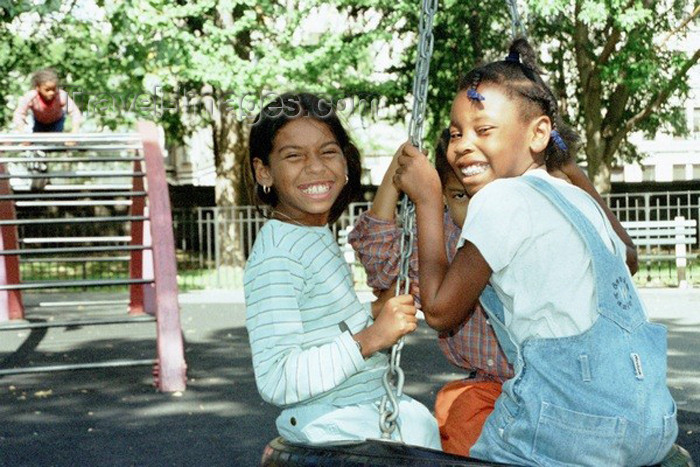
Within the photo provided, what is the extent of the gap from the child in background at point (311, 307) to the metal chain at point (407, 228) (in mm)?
64

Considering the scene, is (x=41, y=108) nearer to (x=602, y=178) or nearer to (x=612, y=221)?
(x=612, y=221)

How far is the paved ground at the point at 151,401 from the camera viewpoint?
553 cm

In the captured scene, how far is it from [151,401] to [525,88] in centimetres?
516

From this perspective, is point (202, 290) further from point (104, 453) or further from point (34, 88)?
point (104, 453)

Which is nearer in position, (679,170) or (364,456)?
(364,456)

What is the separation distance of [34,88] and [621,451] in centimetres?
1082

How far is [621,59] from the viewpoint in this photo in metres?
20.7

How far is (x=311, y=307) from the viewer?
250 centimetres

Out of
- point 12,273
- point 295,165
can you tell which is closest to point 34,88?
point 12,273

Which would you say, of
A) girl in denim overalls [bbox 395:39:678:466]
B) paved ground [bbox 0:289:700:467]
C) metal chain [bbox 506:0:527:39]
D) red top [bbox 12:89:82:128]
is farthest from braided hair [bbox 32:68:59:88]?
girl in denim overalls [bbox 395:39:678:466]

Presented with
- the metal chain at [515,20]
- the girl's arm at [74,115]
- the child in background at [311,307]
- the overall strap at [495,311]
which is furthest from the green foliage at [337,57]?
the overall strap at [495,311]

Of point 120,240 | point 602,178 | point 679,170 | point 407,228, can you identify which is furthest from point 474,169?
point 679,170

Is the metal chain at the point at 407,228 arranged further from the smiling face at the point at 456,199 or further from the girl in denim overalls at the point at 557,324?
the smiling face at the point at 456,199

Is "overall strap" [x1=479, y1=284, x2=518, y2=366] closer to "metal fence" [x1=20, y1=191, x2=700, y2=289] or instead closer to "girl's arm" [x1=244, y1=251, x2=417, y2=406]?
"girl's arm" [x1=244, y1=251, x2=417, y2=406]
